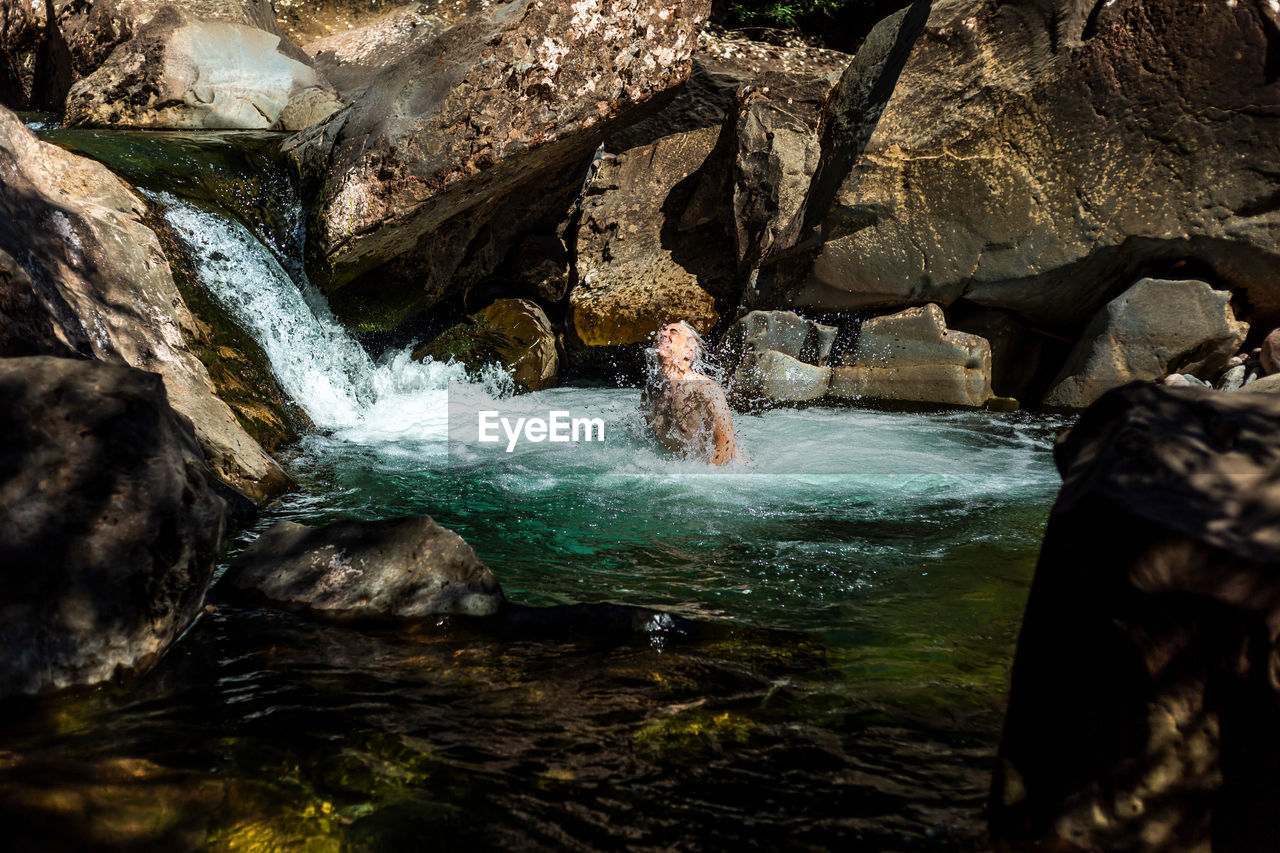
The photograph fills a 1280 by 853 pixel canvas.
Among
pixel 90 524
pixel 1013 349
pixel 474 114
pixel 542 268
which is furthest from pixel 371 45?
pixel 90 524

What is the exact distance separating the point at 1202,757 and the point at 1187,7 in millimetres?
7462

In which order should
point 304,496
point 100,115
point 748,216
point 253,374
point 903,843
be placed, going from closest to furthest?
point 903,843, point 304,496, point 253,374, point 100,115, point 748,216

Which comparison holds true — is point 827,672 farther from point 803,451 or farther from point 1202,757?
point 803,451

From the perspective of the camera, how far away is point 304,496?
163 inches

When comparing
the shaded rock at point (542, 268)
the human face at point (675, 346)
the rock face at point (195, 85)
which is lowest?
the human face at point (675, 346)

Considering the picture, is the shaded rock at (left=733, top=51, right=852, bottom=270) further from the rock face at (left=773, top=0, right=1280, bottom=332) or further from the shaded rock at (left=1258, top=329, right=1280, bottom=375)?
the shaded rock at (left=1258, top=329, right=1280, bottom=375)

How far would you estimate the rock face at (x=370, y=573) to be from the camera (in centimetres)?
241

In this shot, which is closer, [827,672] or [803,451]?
[827,672]

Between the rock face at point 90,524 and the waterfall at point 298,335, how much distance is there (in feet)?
12.1

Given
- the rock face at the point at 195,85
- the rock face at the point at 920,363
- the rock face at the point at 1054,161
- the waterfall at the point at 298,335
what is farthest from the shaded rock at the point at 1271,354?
the rock face at the point at 195,85

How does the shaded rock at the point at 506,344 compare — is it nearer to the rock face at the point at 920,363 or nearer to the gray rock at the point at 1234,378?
the rock face at the point at 920,363

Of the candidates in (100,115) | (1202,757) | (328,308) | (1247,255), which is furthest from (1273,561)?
(100,115)

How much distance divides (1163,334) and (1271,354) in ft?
2.57

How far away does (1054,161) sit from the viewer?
709 centimetres
